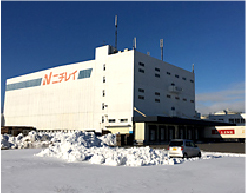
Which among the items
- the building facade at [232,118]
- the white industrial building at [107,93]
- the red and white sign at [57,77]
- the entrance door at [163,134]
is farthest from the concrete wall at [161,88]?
the building facade at [232,118]

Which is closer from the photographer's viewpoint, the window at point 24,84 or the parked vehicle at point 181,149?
the parked vehicle at point 181,149

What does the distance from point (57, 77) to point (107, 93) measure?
18031mm

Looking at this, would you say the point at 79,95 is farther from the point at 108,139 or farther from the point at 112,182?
the point at 112,182

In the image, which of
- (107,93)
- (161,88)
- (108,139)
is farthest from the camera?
(161,88)

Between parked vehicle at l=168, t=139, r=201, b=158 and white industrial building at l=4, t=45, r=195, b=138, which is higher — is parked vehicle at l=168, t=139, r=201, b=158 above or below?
below

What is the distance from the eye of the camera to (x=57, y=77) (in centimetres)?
7562

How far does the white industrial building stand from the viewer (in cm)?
6259

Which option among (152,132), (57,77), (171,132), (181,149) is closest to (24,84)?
(57,77)

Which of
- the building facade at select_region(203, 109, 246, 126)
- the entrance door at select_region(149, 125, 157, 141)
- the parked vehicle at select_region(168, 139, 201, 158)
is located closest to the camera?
the parked vehicle at select_region(168, 139, 201, 158)

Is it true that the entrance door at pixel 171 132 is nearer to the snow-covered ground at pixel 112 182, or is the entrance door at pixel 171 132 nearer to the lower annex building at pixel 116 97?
the lower annex building at pixel 116 97

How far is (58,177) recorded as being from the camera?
35.9 ft

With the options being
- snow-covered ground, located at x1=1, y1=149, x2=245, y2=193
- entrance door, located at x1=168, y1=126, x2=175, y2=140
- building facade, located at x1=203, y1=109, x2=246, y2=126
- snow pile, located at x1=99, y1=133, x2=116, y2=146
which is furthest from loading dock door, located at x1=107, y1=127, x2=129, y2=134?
building facade, located at x1=203, y1=109, x2=246, y2=126

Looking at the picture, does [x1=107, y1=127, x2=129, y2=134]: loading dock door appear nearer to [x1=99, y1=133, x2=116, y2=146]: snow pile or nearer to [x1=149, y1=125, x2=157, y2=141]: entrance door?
[x1=149, y1=125, x2=157, y2=141]: entrance door

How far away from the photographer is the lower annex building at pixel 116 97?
61.5 meters
